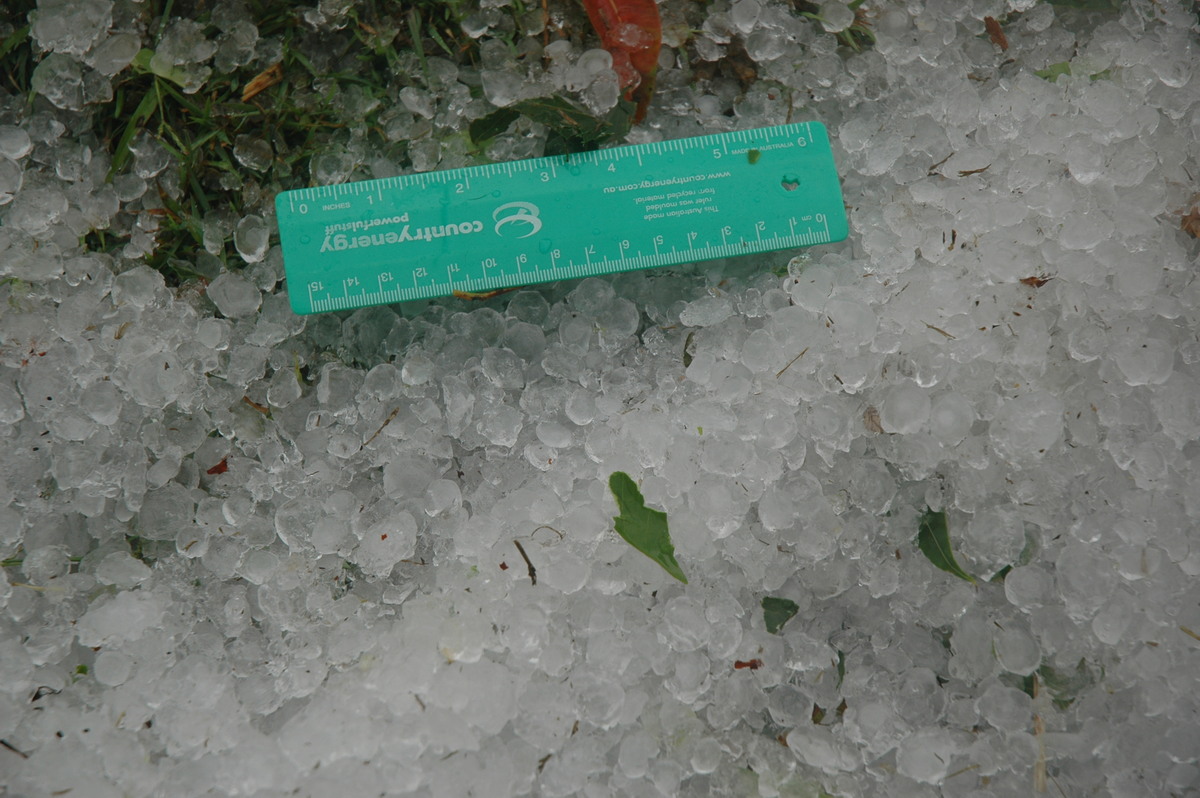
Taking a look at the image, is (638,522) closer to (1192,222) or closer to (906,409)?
(906,409)

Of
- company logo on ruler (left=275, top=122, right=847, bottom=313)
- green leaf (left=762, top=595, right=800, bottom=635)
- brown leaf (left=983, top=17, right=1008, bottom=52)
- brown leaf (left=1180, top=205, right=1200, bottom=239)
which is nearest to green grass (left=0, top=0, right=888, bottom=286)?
company logo on ruler (left=275, top=122, right=847, bottom=313)

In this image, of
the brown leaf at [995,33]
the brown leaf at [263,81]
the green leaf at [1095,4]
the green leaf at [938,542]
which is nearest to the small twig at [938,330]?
the green leaf at [938,542]

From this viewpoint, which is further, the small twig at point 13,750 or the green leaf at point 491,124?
the green leaf at point 491,124

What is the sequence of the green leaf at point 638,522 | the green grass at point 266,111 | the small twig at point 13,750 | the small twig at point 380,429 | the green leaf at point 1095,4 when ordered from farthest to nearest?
the green leaf at point 1095,4 < the green grass at point 266,111 < the small twig at point 380,429 < the green leaf at point 638,522 < the small twig at point 13,750

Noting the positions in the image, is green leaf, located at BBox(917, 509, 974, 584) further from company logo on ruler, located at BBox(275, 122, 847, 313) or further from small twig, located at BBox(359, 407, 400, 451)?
small twig, located at BBox(359, 407, 400, 451)

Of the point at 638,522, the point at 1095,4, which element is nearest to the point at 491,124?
the point at 638,522

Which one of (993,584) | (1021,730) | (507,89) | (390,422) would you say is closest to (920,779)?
(1021,730)

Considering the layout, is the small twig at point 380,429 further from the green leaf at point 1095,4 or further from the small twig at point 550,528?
the green leaf at point 1095,4
